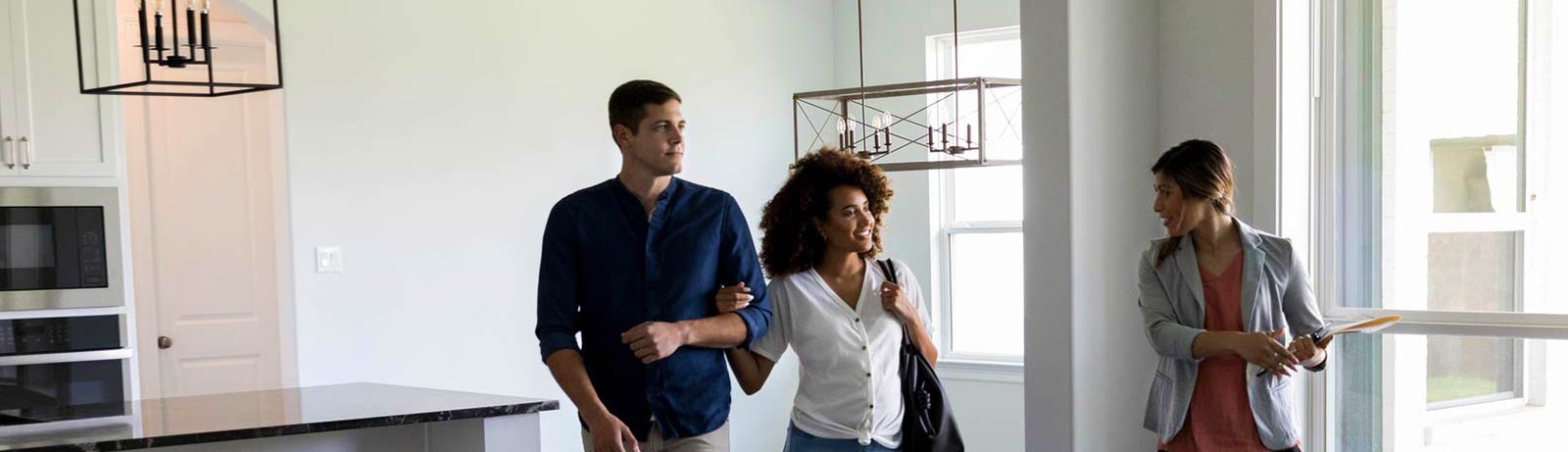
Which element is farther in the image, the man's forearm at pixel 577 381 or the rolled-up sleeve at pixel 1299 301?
the rolled-up sleeve at pixel 1299 301

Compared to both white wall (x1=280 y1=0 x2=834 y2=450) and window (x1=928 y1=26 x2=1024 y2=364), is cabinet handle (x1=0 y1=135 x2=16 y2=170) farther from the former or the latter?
window (x1=928 y1=26 x2=1024 y2=364)

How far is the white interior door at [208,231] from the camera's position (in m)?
5.62

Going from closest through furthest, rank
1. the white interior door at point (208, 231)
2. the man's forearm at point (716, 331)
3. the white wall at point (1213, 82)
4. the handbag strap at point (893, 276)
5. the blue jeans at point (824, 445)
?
1. the man's forearm at point (716, 331)
2. the blue jeans at point (824, 445)
3. the handbag strap at point (893, 276)
4. the white wall at point (1213, 82)
5. the white interior door at point (208, 231)

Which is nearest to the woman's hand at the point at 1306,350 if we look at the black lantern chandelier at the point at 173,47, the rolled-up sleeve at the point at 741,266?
the rolled-up sleeve at the point at 741,266

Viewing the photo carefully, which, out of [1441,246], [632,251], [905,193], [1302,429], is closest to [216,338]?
[905,193]

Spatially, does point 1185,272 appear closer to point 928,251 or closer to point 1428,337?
point 1428,337

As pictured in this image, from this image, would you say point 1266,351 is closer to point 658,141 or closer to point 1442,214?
point 1442,214

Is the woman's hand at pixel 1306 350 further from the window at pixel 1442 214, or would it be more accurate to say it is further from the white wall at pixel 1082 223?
the window at pixel 1442 214

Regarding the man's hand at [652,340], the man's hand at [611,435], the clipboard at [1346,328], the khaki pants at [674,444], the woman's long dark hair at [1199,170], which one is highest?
the woman's long dark hair at [1199,170]

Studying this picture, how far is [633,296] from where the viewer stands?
2715mm

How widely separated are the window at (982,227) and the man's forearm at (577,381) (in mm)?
3921

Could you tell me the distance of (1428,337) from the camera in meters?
3.65

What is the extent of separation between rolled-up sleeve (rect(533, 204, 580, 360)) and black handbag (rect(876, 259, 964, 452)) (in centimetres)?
66

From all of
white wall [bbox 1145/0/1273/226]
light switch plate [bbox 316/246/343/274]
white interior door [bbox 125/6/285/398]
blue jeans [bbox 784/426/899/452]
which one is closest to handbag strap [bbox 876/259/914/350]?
blue jeans [bbox 784/426/899/452]
